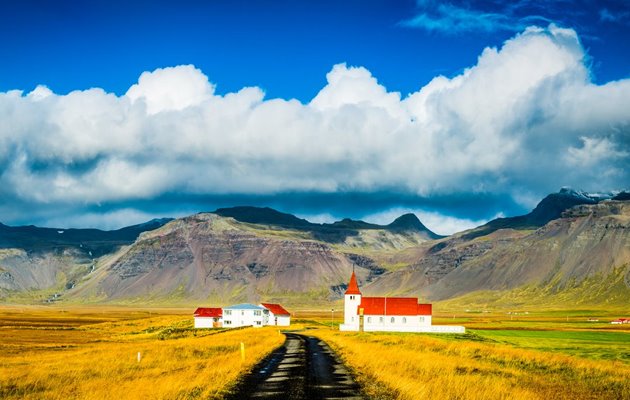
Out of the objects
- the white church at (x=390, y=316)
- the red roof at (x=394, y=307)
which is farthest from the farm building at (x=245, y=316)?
the red roof at (x=394, y=307)

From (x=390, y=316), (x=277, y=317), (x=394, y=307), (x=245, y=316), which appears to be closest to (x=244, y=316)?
(x=245, y=316)

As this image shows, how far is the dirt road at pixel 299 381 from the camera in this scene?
25.0m

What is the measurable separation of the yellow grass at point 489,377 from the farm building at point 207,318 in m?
93.2

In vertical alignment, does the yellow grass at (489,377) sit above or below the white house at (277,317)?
above

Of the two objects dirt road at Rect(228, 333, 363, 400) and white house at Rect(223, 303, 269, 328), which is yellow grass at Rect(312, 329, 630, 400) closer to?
dirt road at Rect(228, 333, 363, 400)

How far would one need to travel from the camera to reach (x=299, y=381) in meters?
29.5

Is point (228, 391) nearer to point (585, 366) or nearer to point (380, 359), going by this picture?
point (380, 359)

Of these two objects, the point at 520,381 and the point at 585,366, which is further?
the point at 585,366

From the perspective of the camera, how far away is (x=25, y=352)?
197ft

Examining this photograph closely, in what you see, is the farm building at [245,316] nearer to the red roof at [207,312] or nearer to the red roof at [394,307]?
the red roof at [207,312]

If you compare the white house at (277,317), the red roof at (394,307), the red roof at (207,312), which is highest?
the red roof at (394,307)

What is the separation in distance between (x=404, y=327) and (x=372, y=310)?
19.8 ft

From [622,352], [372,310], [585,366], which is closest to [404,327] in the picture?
[372,310]

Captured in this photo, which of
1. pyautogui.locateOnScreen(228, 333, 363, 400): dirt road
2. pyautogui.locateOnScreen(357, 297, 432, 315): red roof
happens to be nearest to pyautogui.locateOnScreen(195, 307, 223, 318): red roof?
pyautogui.locateOnScreen(357, 297, 432, 315): red roof
